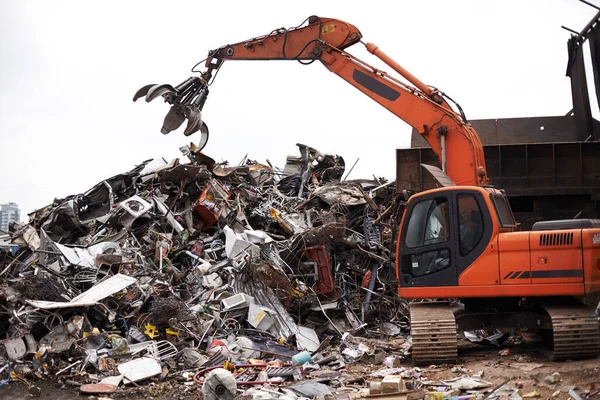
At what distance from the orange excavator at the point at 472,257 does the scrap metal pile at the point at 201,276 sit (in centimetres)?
71

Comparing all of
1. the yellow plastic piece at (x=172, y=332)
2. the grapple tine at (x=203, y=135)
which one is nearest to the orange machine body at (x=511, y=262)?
the yellow plastic piece at (x=172, y=332)

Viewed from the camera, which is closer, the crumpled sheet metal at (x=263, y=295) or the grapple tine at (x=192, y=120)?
the grapple tine at (x=192, y=120)

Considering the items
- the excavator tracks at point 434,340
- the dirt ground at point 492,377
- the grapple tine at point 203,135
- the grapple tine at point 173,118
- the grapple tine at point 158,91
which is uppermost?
the grapple tine at point 158,91

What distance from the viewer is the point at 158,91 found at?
848cm

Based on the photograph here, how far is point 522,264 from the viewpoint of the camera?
7.14 m

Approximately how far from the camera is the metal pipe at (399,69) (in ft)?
27.6

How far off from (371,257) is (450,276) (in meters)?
3.88

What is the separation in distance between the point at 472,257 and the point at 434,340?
1.00 meters

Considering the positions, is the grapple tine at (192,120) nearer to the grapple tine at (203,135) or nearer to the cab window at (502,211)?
the grapple tine at (203,135)

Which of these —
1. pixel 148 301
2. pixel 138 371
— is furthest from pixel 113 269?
pixel 138 371

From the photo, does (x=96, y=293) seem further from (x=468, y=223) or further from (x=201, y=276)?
(x=468, y=223)

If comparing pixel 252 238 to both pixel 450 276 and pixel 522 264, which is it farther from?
pixel 522 264

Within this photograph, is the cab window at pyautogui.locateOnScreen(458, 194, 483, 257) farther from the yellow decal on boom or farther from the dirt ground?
the yellow decal on boom

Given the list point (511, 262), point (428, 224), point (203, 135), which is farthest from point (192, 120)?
point (511, 262)
